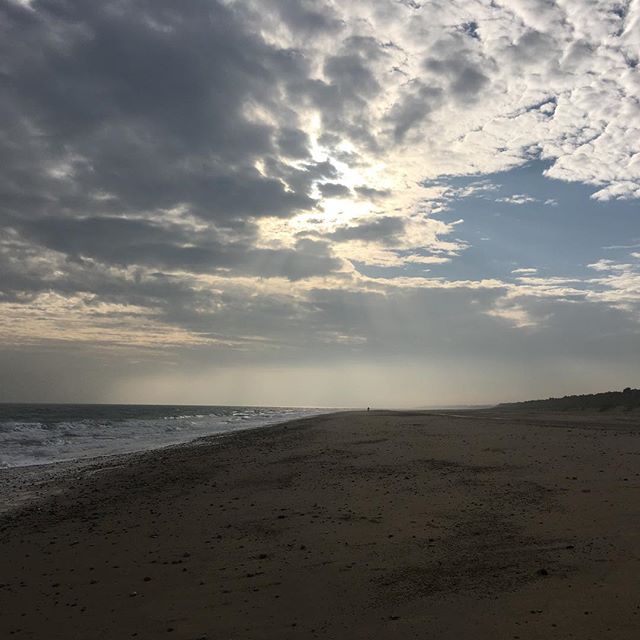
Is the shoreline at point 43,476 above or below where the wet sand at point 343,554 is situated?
below

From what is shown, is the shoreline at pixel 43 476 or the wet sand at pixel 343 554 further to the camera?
the shoreline at pixel 43 476

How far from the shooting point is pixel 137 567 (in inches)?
316

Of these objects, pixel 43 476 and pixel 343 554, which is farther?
pixel 43 476

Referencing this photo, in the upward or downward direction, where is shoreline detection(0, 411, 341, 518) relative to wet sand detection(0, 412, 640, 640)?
downward

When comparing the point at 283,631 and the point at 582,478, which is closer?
the point at 283,631

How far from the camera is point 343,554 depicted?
784 cm

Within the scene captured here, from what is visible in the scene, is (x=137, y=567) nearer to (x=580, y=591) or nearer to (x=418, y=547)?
(x=418, y=547)

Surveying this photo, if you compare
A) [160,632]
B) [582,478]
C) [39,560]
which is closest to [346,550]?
[160,632]

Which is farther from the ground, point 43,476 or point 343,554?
point 343,554

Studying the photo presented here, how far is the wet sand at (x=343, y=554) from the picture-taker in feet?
18.8

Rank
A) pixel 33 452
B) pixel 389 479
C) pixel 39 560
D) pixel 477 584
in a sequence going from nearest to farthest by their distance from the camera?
pixel 477 584, pixel 39 560, pixel 389 479, pixel 33 452

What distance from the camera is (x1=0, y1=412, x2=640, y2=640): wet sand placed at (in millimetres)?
5730

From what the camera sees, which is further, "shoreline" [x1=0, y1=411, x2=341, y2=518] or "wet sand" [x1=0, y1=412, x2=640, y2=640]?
"shoreline" [x1=0, y1=411, x2=341, y2=518]

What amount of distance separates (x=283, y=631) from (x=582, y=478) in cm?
898
